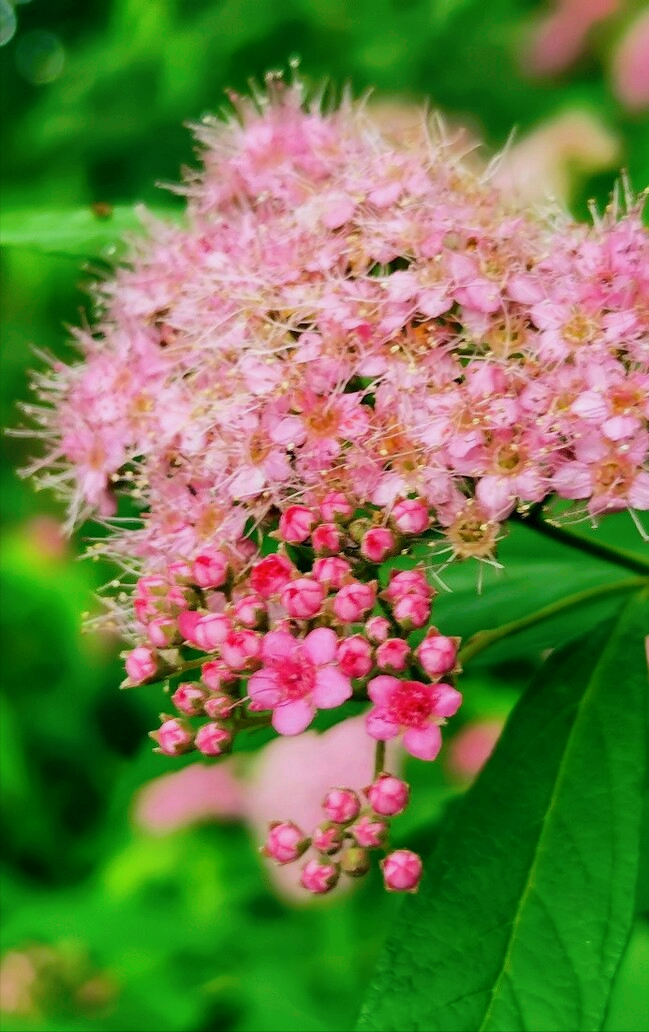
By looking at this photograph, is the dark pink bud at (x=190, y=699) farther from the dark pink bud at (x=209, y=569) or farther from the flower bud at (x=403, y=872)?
the flower bud at (x=403, y=872)

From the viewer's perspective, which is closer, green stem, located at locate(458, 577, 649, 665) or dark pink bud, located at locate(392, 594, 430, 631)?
dark pink bud, located at locate(392, 594, 430, 631)

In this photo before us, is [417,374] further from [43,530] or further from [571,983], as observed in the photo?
[43,530]

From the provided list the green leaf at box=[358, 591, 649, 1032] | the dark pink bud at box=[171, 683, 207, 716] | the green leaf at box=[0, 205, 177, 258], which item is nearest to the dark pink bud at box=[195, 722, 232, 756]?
the dark pink bud at box=[171, 683, 207, 716]

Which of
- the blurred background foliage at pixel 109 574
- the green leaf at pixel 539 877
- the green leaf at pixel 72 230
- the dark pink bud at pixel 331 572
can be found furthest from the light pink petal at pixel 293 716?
the green leaf at pixel 72 230

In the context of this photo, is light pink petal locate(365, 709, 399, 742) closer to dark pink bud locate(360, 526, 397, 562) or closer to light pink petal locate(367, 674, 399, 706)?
light pink petal locate(367, 674, 399, 706)

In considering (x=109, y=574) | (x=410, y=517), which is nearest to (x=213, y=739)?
(x=410, y=517)

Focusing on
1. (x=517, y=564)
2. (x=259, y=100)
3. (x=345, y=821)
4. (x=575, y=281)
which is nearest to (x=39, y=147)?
(x=259, y=100)
